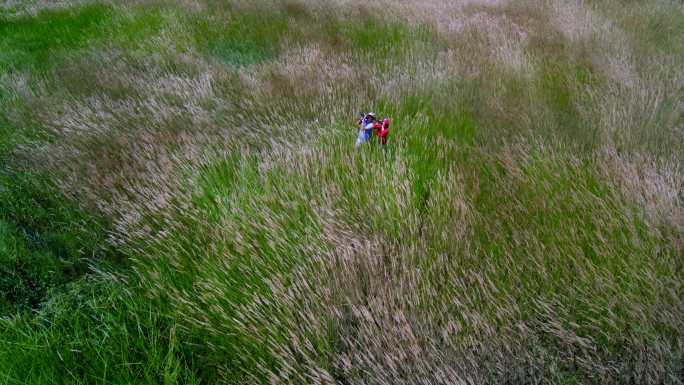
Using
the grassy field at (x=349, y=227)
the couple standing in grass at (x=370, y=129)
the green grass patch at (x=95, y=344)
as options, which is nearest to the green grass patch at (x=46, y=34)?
the grassy field at (x=349, y=227)

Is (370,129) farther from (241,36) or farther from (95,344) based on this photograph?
(241,36)

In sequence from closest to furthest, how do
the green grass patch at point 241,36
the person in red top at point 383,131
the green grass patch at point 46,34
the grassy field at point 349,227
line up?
the grassy field at point 349,227
the person in red top at point 383,131
the green grass patch at point 241,36
the green grass patch at point 46,34

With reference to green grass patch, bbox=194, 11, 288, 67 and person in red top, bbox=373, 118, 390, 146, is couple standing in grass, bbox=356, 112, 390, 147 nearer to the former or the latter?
person in red top, bbox=373, 118, 390, 146

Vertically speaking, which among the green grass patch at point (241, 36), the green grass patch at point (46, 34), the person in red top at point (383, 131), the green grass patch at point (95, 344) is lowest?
the green grass patch at point (95, 344)

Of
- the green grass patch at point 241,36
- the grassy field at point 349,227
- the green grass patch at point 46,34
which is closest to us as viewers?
the grassy field at point 349,227

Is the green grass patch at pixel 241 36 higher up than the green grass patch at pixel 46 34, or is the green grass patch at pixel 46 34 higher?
the green grass patch at pixel 46 34

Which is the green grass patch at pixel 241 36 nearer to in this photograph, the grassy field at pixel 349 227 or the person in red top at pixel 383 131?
the grassy field at pixel 349 227

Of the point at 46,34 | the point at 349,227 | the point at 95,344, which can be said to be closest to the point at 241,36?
the point at 46,34

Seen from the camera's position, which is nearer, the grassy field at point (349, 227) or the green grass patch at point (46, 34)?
the grassy field at point (349, 227)

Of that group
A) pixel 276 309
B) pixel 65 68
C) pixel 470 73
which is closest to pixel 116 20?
pixel 65 68
